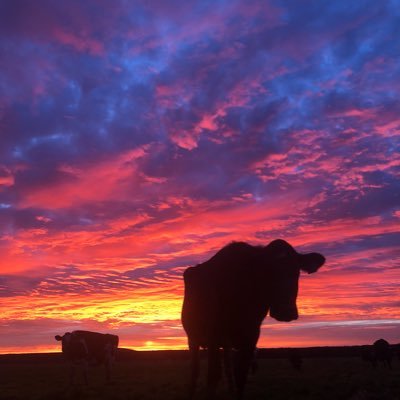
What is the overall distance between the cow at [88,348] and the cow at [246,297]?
17577 mm

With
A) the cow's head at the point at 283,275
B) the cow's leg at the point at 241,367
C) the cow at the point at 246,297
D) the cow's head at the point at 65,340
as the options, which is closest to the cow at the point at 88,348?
the cow's head at the point at 65,340

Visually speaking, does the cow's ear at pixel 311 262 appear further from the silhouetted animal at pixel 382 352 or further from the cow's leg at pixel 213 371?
the silhouetted animal at pixel 382 352

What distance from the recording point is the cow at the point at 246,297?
34.1ft

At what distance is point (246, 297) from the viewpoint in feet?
34.9

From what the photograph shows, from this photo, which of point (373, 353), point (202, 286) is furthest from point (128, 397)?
point (373, 353)

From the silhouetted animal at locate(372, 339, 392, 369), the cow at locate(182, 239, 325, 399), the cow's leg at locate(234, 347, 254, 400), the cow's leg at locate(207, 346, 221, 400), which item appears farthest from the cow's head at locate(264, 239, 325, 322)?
the silhouetted animal at locate(372, 339, 392, 369)

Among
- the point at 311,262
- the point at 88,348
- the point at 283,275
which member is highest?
the point at 311,262

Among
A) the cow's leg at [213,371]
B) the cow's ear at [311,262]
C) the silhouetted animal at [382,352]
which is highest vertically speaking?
the cow's ear at [311,262]

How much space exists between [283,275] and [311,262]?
1.01 metres

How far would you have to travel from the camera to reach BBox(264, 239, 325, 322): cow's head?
33.4 ft

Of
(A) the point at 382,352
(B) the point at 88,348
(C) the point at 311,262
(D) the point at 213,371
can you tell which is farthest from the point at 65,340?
(A) the point at 382,352

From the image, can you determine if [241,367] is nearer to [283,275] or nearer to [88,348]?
[283,275]

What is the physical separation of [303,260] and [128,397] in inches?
338

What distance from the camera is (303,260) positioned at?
11008mm
